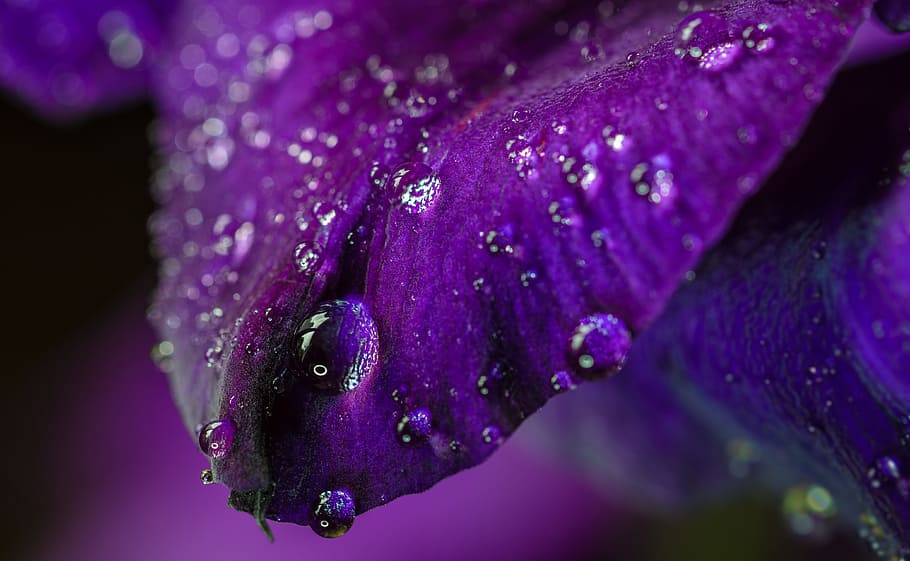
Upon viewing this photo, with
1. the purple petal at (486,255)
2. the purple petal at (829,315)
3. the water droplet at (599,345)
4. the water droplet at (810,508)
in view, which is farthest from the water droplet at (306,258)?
the water droplet at (810,508)

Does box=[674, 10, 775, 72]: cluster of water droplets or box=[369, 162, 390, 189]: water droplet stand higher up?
box=[674, 10, 775, 72]: cluster of water droplets

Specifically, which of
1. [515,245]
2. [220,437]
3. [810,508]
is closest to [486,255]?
[515,245]

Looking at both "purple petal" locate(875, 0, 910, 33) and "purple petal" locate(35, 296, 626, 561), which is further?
"purple petal" locate(35, 296, 626, 561)

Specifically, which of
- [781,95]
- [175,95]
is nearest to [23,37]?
[175,95]

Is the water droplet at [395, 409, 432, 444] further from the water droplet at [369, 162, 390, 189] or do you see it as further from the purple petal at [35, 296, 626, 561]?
the purple petal at [35, 296, 626, 561]

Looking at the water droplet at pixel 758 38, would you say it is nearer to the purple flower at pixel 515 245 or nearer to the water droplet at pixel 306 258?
the purple flower at pixel 515 245

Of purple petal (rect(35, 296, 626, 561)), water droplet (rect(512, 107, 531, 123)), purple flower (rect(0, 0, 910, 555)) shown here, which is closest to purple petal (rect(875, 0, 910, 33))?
purple flower (rect(0, 0, 910, 555))
